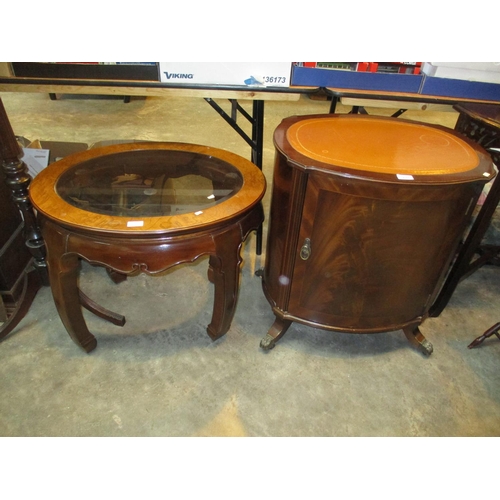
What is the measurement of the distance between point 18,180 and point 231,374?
1.08 m

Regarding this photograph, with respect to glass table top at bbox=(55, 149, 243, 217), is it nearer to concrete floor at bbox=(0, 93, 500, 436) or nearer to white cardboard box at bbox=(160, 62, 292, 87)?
white cardboard box at bbox=(160, 62, 292, 87)

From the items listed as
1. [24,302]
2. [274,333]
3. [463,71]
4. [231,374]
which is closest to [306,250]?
[274,333]

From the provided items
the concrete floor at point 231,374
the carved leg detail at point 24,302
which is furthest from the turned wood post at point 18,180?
the concrete floor at point 231,374

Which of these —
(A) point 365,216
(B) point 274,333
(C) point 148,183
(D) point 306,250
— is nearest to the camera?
(A) point 365,216

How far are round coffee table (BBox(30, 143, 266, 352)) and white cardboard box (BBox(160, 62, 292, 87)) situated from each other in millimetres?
325

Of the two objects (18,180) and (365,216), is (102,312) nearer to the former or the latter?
(18,180)

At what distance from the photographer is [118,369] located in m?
1.39

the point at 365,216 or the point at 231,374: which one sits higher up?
the point at 365,216

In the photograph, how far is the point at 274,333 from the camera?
4.87 feet

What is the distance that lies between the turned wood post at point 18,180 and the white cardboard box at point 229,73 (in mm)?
633

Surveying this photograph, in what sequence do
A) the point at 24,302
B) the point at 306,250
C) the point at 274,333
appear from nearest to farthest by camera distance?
the point at 306,250, the point at 274,333, the point at 24,302

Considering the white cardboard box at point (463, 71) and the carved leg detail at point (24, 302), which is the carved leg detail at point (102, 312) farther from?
the white cardboard box at point (463, 71)

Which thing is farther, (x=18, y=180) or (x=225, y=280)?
(x=18, y=180)
